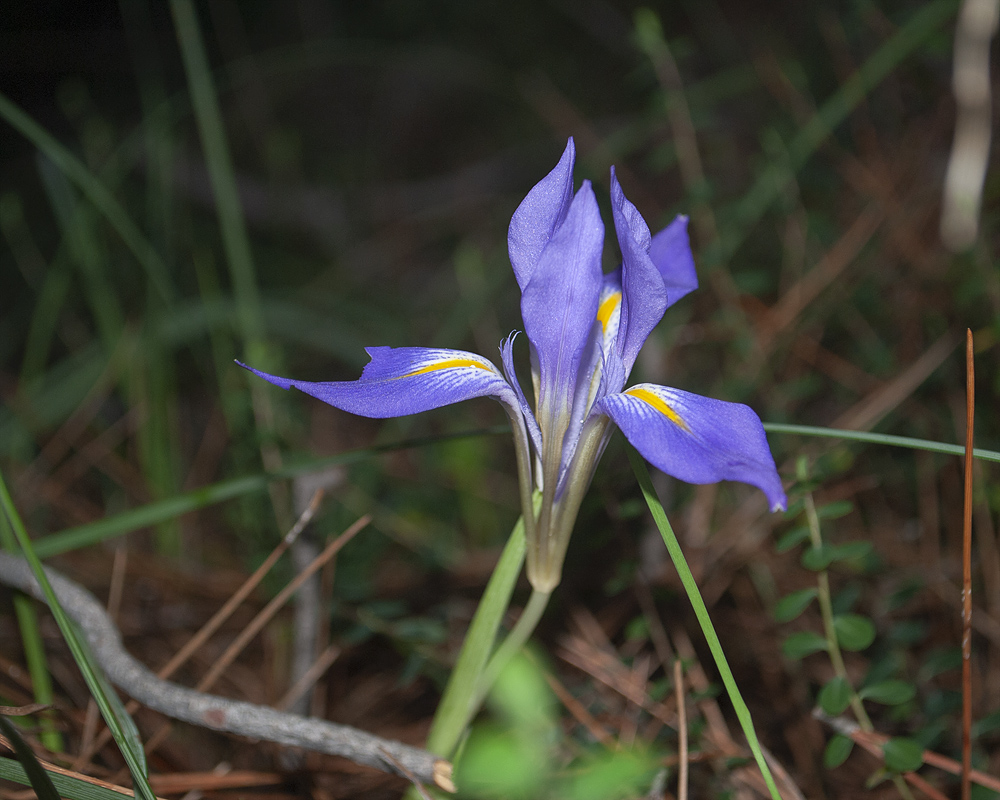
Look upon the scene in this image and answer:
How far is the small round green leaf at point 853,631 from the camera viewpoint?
41.3 inches

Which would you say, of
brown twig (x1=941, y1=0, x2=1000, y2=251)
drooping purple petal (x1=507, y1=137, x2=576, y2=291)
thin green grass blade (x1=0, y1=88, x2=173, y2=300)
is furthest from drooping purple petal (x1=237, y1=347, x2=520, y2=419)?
brown twig (x1=941, y1=0, x2=1000, y2=251)

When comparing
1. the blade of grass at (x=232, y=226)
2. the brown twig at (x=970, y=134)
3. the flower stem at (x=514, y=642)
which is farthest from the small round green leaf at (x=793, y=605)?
the brown twig at (x=970, y=134)

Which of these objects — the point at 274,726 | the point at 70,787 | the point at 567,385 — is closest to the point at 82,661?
the point at 70,787

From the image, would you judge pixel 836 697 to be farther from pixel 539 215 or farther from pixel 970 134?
pixel 970 134

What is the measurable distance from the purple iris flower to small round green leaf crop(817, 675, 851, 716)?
1.49ft

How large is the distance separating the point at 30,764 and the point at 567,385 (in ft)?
2.33

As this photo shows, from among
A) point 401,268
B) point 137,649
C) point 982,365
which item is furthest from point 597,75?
point 137,649

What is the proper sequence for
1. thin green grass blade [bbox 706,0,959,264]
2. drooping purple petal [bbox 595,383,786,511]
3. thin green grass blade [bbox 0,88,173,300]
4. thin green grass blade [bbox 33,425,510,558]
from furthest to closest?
1. thin green grass blade [bbox 706,0,959,264]
2. thin green grass blade [bbox 0,88,173,300]
3. thin green grass blade [bbox 33,425,510,558]
4. drooping purple petal [bbox 595,383,786,511]

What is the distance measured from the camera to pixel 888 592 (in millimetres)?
1550

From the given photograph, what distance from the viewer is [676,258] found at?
105 cm

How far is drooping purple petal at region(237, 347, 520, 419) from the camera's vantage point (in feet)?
2.77

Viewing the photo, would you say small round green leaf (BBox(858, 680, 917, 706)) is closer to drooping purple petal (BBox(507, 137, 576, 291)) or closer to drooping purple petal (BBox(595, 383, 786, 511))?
drooping purple petal (BBox(595, 383, 786, 511))

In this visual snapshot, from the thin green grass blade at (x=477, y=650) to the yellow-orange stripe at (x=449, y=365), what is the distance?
0.73ft

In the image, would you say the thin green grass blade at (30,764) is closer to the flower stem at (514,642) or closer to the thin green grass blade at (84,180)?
the flower stem at (514,642)
